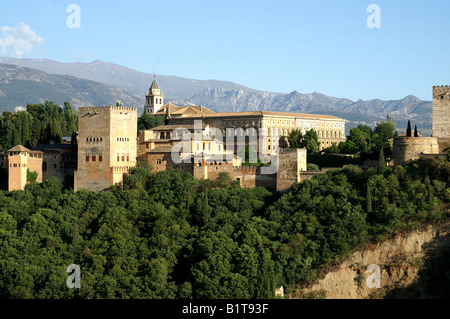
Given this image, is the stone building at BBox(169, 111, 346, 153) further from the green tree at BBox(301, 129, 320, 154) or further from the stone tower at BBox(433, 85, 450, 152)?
the stone tower at BBox(433, 85, 450, 152)

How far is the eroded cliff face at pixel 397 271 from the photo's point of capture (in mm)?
42656

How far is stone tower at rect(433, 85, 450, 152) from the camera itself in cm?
5088

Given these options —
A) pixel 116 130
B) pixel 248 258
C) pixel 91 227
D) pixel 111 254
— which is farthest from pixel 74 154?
pixel 248 258

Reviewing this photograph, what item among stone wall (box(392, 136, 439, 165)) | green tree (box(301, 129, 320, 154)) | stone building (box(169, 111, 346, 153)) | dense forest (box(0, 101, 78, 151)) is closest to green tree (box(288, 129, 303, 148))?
green tree (box(301, 129, 320, 154))

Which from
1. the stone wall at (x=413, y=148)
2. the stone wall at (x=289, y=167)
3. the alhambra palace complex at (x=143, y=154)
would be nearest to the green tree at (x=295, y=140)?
the alhambra palace complex at (x=143, y=154)

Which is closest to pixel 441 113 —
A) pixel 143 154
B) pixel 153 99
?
pixel 143 154

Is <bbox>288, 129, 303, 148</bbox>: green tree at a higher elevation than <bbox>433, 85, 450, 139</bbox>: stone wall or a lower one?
lower

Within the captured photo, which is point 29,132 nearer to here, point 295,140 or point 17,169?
point 17,169

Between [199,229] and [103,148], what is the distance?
10.9m

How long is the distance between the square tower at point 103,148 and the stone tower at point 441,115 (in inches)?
912

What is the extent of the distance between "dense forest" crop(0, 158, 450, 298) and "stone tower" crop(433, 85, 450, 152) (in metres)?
4.80

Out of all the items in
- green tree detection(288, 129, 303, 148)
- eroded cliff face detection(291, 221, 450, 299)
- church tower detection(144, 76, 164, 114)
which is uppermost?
church tower detection(144, 76, 164, 114)

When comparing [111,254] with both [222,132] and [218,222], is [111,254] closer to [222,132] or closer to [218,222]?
[218,222]

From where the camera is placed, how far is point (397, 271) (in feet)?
142
